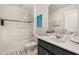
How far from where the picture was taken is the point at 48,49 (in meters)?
1.31

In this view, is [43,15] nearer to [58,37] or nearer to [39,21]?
[39,21]

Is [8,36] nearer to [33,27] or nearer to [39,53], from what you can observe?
[33,27]

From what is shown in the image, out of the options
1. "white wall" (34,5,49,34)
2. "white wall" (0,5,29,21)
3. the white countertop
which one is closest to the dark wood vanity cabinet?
the white countertop

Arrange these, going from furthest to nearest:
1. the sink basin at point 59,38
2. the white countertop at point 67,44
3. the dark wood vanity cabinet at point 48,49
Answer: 1. the sink basin at point 59,38
2. the dark wood vanity cabinet at point 48,49
3. the white countertop at point 67,44

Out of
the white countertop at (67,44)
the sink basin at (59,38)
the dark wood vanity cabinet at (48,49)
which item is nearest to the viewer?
the white countertop at (67,44)

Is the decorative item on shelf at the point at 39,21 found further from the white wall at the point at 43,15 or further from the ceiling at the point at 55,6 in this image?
the ceiling at the point at 55,6

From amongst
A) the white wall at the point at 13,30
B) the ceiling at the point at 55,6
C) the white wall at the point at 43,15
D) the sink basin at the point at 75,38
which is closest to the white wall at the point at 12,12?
the white wall at the point at 13,30

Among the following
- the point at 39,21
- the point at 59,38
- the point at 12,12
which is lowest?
the point at 59,38

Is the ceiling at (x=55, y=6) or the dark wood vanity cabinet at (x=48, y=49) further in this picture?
the ceiling at (x=55, y=6)

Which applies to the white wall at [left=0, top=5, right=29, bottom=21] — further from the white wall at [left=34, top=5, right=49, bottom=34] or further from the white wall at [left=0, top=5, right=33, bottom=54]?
the white wall at [left=34, top=5, right=49, bottom=34]

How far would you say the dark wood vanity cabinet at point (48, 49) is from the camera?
1163 millimetres

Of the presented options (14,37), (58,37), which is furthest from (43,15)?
(14,37)

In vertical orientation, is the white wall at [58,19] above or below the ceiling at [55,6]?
below
